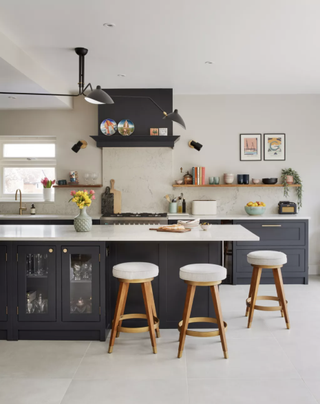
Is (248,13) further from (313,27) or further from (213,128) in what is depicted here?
(213,128)

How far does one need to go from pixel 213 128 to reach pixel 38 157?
Answer: 9.50 ft

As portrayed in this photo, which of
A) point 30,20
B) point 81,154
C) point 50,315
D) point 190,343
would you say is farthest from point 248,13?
point 81,154

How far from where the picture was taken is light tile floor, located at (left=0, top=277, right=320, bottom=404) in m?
2.51

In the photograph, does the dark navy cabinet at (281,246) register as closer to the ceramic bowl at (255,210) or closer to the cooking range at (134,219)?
the ceramic bowl at (255,210)

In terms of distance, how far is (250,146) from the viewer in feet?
20.4

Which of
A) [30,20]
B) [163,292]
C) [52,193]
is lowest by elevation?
[163,292]

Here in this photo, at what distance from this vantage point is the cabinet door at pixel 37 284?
346 centimetres

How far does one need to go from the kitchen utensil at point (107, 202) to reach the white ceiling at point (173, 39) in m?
1.65

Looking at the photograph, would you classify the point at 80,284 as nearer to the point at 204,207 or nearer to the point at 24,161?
the point at 204,207

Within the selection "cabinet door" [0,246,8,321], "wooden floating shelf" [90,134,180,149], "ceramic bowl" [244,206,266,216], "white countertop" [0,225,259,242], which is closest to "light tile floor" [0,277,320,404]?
"cabinet door" [0,246,8,321]

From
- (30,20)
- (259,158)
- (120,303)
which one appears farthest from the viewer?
(259,158)

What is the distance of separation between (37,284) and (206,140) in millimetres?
3719

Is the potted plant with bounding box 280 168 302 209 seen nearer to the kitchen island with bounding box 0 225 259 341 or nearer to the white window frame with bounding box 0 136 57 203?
the kitchen island with bounding box 0 225 259 341

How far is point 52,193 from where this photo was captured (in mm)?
6383
